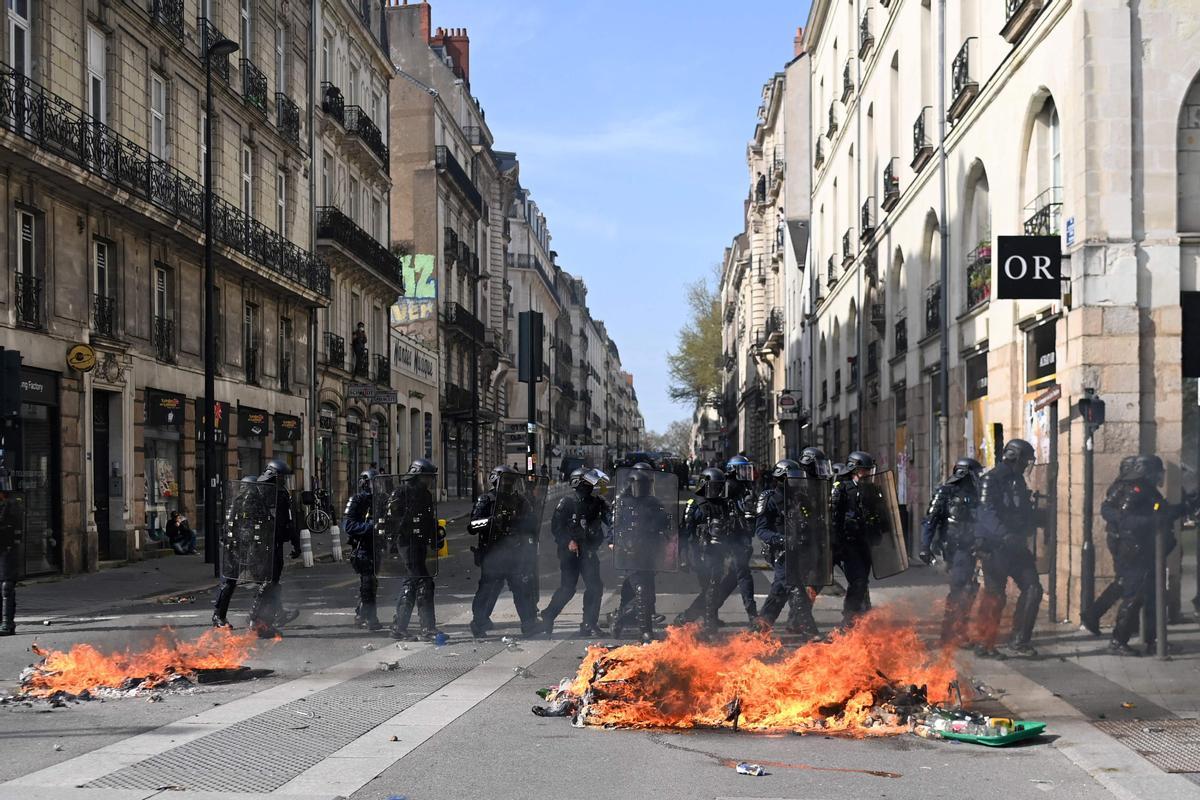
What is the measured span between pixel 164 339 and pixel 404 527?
12.8 m

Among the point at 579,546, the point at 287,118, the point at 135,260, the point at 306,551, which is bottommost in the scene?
the point at 306,551

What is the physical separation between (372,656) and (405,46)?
46473 millimetres

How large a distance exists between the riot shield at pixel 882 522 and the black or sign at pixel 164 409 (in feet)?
47.4

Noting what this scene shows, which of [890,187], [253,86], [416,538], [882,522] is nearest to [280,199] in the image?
[253,86]

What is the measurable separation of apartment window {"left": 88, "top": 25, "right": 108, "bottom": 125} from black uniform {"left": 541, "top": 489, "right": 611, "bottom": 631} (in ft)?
39.4

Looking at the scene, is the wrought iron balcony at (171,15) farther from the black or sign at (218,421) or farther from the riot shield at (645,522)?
the riot shield at (645,522)

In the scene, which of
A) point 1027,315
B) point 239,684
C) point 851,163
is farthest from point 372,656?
point 851,163

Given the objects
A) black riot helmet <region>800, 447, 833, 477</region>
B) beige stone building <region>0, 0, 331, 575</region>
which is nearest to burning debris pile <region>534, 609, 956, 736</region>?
black riot helmet <region>800, 447, 833, 477</region>

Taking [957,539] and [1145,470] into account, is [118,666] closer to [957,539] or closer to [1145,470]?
[957,539]

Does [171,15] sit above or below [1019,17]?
above

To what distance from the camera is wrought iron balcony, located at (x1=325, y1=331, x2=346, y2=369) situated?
33.1 m

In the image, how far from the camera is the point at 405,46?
5322 centimetres

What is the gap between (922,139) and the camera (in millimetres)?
20828

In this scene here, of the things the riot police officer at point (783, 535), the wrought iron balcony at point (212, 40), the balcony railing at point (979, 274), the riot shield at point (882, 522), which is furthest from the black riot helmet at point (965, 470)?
the wrought iron balcony at point (212, 40)
